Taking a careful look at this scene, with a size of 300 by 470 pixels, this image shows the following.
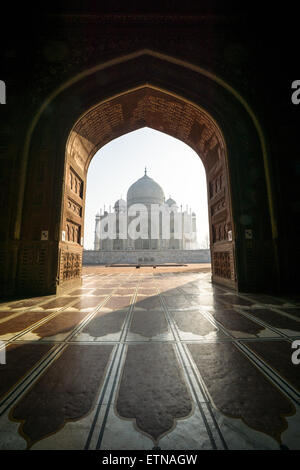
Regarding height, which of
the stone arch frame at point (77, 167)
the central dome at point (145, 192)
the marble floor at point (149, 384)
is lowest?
the marble floor at point (149, 384)

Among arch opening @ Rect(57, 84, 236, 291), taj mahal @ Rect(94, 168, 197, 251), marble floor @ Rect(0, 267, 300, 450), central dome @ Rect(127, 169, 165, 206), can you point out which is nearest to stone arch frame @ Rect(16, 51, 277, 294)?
arch opening @ Rect(57, 84, 236, 291)

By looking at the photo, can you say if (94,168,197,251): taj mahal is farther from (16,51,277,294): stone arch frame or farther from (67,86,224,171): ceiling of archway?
(16,51,277,294): stone arch frame

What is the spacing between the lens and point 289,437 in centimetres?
85

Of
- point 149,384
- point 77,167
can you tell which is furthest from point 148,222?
point 149,384

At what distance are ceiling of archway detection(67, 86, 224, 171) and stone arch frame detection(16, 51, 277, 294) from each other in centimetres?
16

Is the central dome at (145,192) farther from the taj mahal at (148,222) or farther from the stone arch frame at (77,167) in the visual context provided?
the stone arch frame at (77,167)

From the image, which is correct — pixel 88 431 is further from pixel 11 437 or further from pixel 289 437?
pixel 289 437

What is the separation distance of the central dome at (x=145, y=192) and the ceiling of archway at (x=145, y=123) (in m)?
27.5

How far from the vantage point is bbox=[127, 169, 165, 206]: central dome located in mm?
34594

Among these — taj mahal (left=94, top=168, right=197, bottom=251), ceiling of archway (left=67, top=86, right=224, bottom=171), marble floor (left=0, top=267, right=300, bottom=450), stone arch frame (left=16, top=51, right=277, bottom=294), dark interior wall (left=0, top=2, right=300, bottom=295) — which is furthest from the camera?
taj mahal (left=94, top=168, right=197, bottom=251)

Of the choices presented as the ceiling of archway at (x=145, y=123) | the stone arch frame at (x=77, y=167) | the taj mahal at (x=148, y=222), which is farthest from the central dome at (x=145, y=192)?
the stone arch frame at (x=77, y=167)

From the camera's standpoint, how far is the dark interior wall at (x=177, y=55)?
468 cm

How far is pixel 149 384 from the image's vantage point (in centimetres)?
123

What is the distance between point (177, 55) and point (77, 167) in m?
4.09
